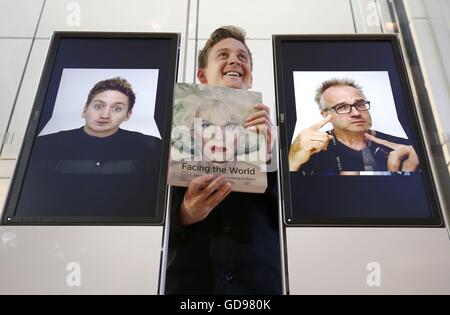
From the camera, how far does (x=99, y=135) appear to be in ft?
5.31

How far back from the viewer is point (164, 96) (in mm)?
1717

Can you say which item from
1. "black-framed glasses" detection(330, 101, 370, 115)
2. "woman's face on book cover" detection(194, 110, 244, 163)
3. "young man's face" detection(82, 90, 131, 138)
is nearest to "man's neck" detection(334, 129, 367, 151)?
"black-framed glasses" detection(330, 101, 370, 115)

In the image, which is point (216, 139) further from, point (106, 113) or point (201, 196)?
point (106, 113)

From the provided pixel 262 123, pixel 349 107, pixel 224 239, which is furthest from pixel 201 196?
pixel 349 107

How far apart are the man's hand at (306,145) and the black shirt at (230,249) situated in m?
0.11

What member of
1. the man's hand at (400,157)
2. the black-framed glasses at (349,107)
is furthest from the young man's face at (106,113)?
the man's hand at (400,157)

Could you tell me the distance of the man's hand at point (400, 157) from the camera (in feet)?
5.12

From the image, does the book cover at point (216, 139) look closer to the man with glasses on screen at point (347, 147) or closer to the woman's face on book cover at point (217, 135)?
the woman's face on book cover at point (217, 135)

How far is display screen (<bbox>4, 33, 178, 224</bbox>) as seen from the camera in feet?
4.89

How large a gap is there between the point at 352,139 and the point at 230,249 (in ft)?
2.11

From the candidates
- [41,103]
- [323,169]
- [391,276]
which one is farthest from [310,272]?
[41,103]
